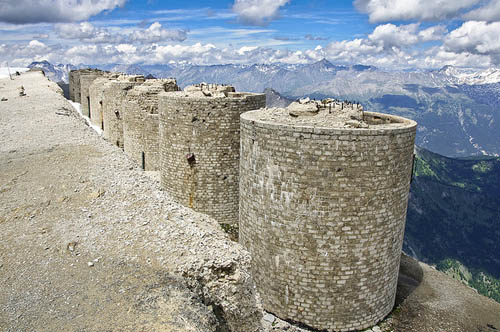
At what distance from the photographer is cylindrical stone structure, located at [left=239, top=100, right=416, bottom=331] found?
404 inches

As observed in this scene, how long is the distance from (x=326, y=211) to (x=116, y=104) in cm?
1912

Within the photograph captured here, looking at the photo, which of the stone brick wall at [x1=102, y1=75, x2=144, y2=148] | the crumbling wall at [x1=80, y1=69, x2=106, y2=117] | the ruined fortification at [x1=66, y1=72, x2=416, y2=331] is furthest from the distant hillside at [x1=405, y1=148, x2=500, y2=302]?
the ruined fortification at [x1=66, y1=72, x2=416, y2=331]

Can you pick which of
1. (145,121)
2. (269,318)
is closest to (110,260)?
(269,318)

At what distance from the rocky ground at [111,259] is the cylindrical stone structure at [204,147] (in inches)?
173

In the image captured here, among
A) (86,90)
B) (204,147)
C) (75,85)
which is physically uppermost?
(75,85)

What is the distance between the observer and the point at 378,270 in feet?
37.1

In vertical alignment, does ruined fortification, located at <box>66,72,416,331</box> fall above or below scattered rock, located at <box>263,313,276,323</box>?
above

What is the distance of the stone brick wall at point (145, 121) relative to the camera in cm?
2097

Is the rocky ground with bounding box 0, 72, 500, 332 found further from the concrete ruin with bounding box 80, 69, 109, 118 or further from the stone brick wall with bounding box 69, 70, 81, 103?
the stone brick wall with bounding box 69, 70, 81, 103

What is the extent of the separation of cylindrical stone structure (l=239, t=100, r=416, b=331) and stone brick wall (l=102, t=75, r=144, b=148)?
14707 mm

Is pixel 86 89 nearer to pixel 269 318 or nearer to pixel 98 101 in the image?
pixel 98 101

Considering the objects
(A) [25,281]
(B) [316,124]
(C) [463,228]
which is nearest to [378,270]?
(B) [316,124]

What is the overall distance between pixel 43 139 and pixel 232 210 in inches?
323

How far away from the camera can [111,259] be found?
21.5 feet
